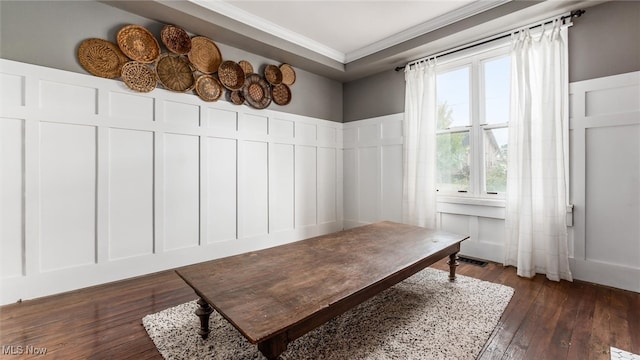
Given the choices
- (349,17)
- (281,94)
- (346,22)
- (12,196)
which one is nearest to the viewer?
(12,196)

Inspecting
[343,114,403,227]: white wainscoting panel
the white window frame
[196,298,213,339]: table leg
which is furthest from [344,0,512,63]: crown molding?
[196,298,213,339]: table leg

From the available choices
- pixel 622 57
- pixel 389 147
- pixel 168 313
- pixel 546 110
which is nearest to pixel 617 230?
pixel 546 110

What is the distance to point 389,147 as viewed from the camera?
3965mm

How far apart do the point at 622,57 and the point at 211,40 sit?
153 inches

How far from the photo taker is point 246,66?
336 cm

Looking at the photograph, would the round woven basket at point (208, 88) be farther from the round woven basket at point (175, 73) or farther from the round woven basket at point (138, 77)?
the round woven basket at point (138, 77)

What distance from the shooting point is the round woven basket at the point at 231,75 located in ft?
10.3

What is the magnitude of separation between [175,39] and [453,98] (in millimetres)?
A: 3220

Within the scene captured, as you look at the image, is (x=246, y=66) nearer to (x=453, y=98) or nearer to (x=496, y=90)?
(x=453, y=98)

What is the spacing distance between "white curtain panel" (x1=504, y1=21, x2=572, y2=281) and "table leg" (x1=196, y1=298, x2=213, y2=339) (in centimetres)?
277

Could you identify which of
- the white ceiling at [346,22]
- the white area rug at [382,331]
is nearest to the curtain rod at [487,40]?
the white ceiling at [346,22]

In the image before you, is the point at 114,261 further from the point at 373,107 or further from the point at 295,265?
the point at 373,107

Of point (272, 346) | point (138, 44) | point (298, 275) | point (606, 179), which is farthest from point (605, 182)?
point (138, 44)

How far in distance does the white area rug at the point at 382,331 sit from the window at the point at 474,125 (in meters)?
1.40
